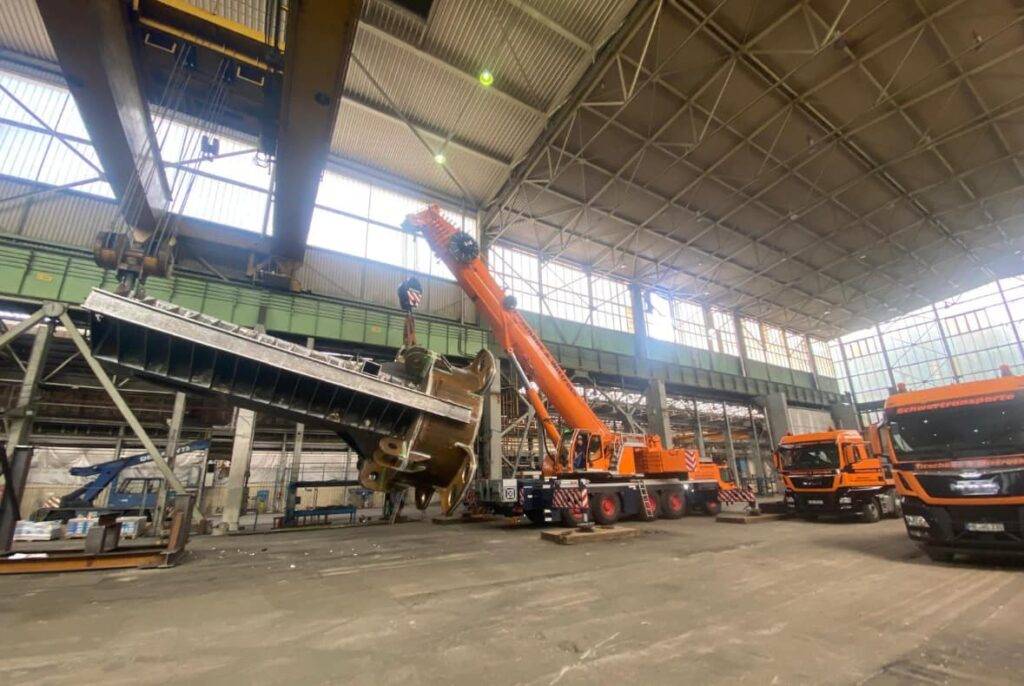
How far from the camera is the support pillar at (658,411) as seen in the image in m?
19.9

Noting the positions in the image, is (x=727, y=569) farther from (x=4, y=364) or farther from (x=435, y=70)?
(x=4, y=364)

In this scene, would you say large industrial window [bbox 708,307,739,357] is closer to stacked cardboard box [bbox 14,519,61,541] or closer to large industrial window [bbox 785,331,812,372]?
large industrial window [bbox 785,331,812,372]

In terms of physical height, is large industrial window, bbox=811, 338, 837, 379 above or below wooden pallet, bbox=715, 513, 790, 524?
above

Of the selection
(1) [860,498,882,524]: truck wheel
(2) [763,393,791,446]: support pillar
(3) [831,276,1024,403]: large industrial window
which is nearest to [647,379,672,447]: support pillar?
(1) [860,498,882,524]: truck wheel

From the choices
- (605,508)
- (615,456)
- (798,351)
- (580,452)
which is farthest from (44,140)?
(798,351)

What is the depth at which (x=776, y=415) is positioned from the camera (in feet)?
84.4

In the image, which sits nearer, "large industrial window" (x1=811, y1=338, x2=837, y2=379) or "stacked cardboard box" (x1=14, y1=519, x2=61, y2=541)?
"stacked cardboard box" (x1=14, y1=519, x2=61, y2=541)

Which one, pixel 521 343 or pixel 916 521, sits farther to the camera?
pixel 521 343

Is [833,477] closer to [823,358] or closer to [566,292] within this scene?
[566,292]

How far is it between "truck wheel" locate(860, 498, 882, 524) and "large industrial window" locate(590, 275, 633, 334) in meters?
12.2

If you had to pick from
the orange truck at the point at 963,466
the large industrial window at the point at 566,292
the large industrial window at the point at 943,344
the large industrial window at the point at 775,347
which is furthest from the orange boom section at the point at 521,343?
the large industrial window at the point at 943,344

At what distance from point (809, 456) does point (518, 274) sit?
42.4ft

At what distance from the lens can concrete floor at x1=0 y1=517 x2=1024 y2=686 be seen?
2.68m

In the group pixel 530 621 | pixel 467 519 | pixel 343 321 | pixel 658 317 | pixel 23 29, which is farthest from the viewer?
pixel 658 317
